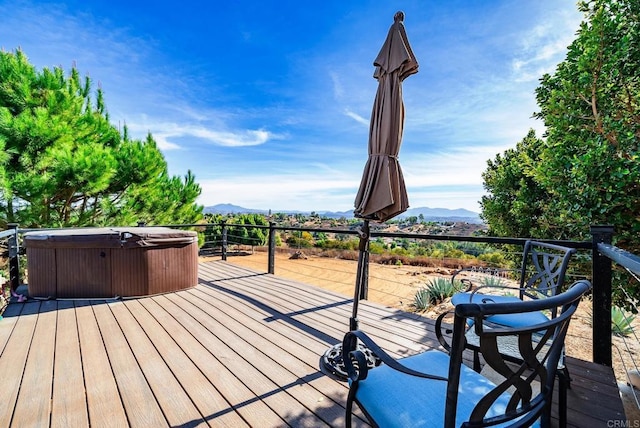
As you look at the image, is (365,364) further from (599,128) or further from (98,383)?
(599,128)

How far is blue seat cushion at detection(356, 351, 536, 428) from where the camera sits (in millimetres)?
938

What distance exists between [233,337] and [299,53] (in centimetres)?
662

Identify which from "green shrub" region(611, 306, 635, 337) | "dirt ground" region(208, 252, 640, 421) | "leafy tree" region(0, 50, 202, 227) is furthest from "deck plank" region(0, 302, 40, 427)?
"green shrub" region(611, 306, 635, 337)

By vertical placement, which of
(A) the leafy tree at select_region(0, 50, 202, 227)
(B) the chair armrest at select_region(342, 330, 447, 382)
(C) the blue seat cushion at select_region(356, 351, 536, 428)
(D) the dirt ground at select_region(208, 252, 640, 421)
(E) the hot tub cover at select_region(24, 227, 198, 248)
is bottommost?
(D) the dirt ground at select_region(208, 252, 640, 421)

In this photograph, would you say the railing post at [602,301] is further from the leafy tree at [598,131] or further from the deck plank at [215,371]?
the deck plank at [215,371]

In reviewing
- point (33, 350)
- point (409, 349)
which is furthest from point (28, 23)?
point (409, 349)

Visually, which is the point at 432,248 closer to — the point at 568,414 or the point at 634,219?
the point at 634,219

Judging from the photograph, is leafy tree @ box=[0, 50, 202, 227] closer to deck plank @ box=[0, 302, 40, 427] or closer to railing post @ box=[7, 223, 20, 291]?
railing post @ box=[7, 223, 20, 291]

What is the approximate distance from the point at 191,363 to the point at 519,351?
6.84 ft

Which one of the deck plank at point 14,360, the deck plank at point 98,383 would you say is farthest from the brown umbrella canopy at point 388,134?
the deck plank at point 14,360

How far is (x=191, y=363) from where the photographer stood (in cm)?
211

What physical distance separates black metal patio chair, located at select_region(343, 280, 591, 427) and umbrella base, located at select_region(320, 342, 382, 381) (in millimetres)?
798

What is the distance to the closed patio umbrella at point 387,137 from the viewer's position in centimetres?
186

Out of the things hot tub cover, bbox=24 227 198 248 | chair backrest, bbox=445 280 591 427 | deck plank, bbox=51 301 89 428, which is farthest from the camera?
hot tub cover, bbox=24 227 198 248
